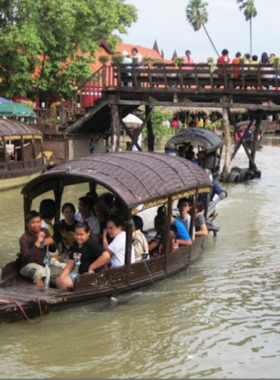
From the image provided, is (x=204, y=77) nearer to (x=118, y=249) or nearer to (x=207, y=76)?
(x=207, y=76)

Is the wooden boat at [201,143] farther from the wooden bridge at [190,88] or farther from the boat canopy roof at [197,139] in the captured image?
the wooden bridge at [190,88]

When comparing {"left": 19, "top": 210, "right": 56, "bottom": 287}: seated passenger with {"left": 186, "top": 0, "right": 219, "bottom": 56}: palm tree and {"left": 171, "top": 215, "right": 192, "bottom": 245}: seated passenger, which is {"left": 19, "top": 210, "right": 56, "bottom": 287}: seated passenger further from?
{"left": 186, "top": 0, "right": 219, "bottom": 56}: palm tree

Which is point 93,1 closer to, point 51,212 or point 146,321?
point 51,212

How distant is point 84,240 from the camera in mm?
7539

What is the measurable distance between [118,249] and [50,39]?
18.0 meters

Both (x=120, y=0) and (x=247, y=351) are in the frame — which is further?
(x=120, y=0)

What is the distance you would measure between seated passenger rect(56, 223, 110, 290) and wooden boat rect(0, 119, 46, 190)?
11.1 meters

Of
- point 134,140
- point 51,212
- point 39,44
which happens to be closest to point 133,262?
point 51,212

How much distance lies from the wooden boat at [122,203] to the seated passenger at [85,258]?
118mm

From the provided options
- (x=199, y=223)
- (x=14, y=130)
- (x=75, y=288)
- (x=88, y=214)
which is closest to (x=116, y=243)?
(x=75, y=288)

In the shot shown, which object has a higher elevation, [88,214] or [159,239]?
[88,214]

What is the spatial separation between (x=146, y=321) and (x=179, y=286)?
152 centimetres

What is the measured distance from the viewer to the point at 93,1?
24.7m

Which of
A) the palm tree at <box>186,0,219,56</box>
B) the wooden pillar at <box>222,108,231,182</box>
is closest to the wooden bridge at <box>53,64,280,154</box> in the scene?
the wooden pillar at <box>222,108,231,182</box>
